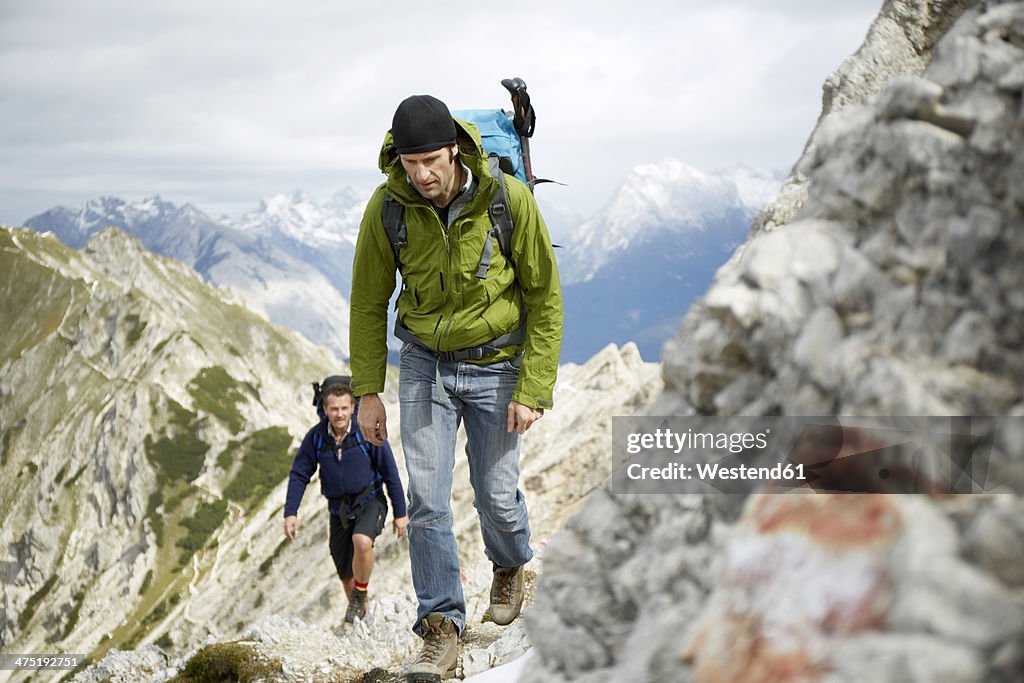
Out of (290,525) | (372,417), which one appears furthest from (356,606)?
(372,417)

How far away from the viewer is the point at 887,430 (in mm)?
3254

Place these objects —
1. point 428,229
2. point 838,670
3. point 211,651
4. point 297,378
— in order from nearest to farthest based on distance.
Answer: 1. point 838,670
2. point 428,229
3. point 211,651
4. point 297,378

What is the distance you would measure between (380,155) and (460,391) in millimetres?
2349

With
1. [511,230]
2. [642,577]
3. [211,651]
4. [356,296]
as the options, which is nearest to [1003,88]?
[642,577]

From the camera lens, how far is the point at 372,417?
7441 mm

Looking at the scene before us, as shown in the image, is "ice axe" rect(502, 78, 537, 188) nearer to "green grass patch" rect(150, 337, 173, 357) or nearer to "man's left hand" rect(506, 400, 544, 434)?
"man's left hand" rect(506, 400, 544, 434)

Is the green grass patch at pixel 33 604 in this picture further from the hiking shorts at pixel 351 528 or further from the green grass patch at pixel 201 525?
the hiking shorts at pixel 351 528

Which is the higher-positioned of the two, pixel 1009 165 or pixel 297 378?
pixel 1009 165

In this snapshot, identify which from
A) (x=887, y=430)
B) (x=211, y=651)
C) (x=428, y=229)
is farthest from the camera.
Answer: (x=211, y=651)

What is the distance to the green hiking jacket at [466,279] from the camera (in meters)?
6.48

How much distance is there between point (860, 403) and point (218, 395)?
136m

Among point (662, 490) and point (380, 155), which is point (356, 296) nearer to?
point (380, 155)

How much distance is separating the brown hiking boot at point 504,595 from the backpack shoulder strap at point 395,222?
4.06 m

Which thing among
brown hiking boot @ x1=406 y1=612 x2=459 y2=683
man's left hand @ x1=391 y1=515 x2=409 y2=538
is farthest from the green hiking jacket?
man's left hand @ x1=391 y1=515 x2=409 y2=538
